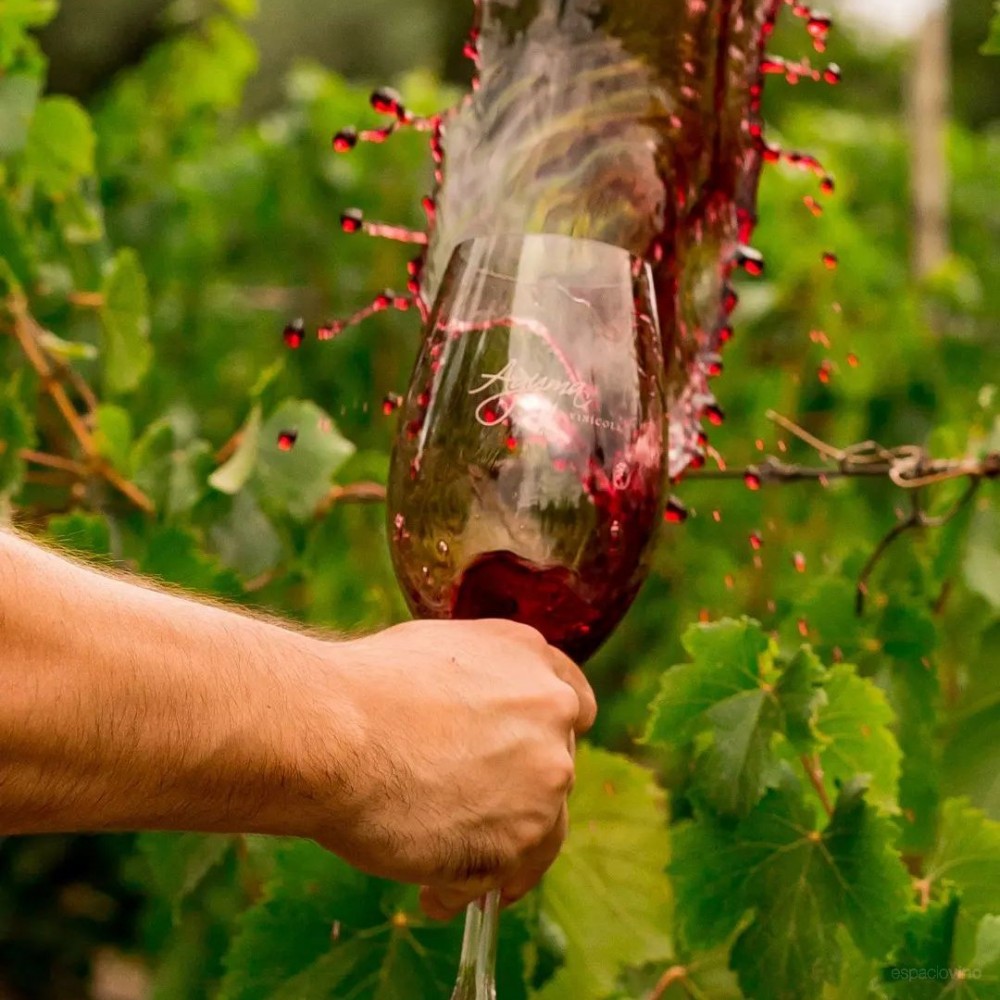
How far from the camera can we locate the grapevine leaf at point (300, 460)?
1.59 m

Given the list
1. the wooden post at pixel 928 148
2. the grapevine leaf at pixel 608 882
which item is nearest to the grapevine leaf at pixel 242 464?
the grapevine leaf at pixel 608 882

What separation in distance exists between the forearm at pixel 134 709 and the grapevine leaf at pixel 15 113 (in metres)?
1.08

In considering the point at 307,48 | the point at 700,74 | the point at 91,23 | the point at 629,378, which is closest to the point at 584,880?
the point at 629,378

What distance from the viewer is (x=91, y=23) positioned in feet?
24.1

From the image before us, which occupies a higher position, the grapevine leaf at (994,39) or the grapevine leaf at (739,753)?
the grapevine leaf at (994,39)

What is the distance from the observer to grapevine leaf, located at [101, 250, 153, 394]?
182cm

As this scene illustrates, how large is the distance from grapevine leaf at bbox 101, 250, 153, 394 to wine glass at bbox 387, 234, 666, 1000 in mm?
933

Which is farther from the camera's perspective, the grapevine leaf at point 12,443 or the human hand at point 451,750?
the grapevine leaf at point 12,443

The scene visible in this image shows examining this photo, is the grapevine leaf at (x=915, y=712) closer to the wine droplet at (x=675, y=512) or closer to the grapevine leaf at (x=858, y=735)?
the grapevine leaf at (x=858, y=735)

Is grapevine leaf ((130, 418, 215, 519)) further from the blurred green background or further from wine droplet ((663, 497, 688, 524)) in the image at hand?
wine droplet ((663, 497, 688, 524))

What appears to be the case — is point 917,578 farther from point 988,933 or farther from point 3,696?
point 3,696

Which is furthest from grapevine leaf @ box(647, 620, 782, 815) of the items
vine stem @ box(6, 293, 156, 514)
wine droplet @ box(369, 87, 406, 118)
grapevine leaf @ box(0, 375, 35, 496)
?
grapevine leaf @ box(0, 375, 35, 496)

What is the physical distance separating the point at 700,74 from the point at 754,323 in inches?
75.2

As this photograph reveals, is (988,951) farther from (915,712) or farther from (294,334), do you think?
(294,334)
